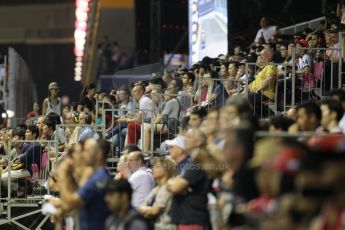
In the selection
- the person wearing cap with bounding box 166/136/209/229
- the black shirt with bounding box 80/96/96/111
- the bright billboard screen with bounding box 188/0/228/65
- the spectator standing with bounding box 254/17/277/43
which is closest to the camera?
the person wearing cap with bounding box 166/136/209/229

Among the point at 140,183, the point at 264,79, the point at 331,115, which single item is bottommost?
the point at 140,183

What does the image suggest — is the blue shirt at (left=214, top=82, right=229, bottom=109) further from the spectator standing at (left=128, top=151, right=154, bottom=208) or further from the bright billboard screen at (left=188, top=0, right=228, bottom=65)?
the bright billboard screen at (left=188, top=0, right=228, bottom=65)

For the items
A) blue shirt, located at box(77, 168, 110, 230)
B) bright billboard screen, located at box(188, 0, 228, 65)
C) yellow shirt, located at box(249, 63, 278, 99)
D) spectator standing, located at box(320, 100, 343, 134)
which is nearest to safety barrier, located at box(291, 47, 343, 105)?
yellow shirt, located at box(249, 63, 278, 99)

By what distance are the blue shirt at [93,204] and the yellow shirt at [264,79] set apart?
669 cm

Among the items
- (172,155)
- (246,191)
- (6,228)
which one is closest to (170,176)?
(172,155)

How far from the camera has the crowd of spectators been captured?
32.3 ft

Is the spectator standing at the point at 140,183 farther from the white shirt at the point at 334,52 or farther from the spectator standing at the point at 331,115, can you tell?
the white shirt at the point at 334,52

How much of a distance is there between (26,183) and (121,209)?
873 cm

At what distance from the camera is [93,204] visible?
43.7 feet

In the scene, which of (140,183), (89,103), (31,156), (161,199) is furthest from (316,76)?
(89,103)

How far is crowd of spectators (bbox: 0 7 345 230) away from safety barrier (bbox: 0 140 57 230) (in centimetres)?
4

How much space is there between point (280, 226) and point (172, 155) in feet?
16.3

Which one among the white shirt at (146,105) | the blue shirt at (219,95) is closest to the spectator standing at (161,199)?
the blue shirt at (219,95)

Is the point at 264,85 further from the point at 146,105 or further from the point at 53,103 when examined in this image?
the point at 53,103
